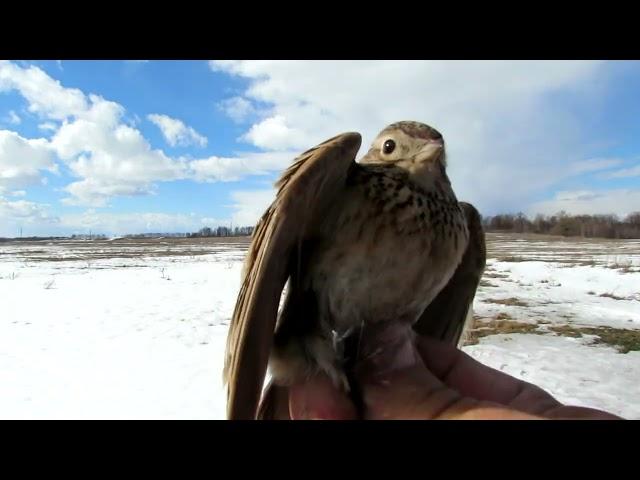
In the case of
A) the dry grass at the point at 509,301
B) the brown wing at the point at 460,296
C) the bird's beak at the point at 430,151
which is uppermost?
the bird's beak at the point at 430,151

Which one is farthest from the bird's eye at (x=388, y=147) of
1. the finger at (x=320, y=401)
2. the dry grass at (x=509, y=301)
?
the dry grass at (x=509, y=301)

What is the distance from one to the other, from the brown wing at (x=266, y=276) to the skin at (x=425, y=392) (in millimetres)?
511

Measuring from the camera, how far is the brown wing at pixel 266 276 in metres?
1.91

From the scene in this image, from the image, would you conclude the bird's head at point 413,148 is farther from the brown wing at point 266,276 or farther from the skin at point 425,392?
the skin at point 425,392

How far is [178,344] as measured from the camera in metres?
7.81

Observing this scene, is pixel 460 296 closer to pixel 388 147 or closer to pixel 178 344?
pixel 388 147

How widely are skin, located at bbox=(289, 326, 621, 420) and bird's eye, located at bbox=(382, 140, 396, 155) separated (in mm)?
1058

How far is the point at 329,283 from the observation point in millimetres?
2375

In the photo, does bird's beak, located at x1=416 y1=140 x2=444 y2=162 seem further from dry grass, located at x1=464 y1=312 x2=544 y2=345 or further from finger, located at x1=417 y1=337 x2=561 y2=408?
dry grass, located at x1=464 y1=312 x2=544 y2=345

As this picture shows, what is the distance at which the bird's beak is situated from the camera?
2.49m

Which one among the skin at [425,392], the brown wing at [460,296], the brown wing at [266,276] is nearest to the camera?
the brown wing at [266,276]

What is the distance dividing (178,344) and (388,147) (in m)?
6.27
